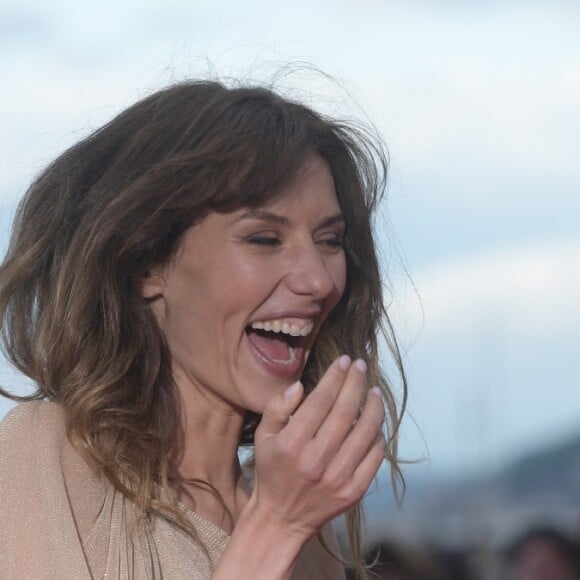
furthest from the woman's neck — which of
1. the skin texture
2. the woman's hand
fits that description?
the woman's hand

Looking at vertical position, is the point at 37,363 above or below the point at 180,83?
below

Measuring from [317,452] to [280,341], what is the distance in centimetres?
85

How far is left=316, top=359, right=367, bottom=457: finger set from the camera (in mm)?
3121

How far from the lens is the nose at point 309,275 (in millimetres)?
3803

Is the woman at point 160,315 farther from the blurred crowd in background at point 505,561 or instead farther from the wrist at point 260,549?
the blurred crowd in background at point 505,561

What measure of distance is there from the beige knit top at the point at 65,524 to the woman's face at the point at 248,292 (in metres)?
0.36

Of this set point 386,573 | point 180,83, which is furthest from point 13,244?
point 386,573

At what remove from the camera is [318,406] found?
312cm

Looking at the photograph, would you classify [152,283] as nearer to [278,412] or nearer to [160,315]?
[160,315]

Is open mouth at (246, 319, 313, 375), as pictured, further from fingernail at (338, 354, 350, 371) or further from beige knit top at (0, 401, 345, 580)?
fingernail at (338, 354, 350, 371)

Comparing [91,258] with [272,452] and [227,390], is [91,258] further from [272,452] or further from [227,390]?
[272,452]

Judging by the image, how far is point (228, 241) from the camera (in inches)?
150

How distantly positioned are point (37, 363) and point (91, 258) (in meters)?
0.30

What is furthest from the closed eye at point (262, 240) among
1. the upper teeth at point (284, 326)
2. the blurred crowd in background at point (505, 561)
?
the blurred crowd in background at point (505, 561)
